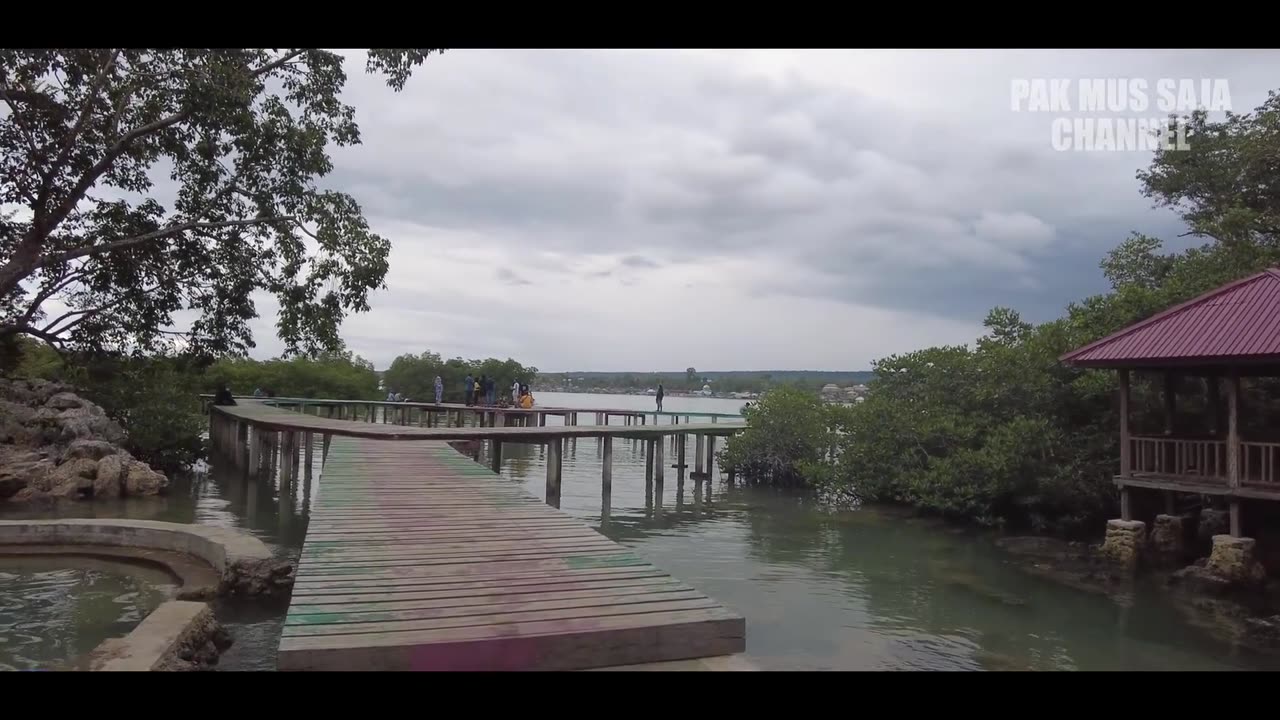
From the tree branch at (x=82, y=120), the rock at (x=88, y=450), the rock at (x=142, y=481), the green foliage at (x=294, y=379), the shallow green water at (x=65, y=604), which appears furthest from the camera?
the green foliage at (x=294, y=379)

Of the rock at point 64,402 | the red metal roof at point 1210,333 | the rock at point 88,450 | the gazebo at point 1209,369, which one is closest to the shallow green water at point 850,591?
the rock at point 88,450

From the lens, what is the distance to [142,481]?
15688 millimetres

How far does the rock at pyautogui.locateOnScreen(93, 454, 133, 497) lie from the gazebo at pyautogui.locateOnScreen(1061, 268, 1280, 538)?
640 inches

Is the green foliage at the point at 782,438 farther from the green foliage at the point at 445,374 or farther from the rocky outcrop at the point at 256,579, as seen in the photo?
the green foliage at the point at 445,374

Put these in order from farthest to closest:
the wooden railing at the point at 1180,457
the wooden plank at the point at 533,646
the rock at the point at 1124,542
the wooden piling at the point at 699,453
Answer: the wooden piling at the point at 699,453, the rock at the point at 1124,542, the wooden railing at the point at 1180,457, the wooden plank at the point at 533,646

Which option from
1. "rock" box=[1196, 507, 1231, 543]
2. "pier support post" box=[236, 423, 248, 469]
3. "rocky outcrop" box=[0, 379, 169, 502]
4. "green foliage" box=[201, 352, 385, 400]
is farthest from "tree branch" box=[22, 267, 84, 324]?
"green foliage" box=[201, 352, 385, 400]

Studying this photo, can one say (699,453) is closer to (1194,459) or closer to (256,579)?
(1194,459)

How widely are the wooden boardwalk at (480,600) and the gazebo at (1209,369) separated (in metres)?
8.42

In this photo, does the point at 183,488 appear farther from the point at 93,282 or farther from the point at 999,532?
the point at 999,532

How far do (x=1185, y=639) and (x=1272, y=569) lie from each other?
143 inches

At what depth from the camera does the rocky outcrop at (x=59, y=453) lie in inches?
568

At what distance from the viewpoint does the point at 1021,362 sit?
14570 millimetres

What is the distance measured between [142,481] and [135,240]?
327 inches

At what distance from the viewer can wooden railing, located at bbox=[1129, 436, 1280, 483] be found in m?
10.7
